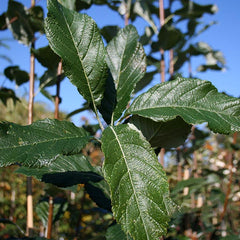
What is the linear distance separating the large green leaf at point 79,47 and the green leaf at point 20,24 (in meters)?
0.97

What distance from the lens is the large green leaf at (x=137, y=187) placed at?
0.50 m

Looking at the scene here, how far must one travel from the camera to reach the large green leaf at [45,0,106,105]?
64 cm

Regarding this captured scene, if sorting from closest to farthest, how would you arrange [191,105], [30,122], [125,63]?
[191,105], [125,63], [30,122]

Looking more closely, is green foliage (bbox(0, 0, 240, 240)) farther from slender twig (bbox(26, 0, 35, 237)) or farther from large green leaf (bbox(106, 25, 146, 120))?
slender twig (bbox(26, 0, 35, 237))

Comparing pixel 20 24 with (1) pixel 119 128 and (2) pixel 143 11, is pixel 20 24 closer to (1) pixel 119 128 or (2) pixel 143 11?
(2) pixel 143 11

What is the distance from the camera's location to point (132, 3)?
6.74 ft

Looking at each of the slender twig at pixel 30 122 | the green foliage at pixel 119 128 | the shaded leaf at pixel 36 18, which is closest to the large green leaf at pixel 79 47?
the green foliage at pixel 119 128

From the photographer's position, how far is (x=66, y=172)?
806 millimetres

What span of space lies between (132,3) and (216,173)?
161 cm

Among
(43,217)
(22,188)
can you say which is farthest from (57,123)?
(22,188)

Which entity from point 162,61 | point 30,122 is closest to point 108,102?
point 30,122

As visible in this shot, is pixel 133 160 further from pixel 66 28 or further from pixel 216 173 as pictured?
pixel 216 173

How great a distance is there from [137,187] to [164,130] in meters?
0.24

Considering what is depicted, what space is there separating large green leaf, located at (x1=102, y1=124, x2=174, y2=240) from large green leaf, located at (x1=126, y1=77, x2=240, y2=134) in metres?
0.10
